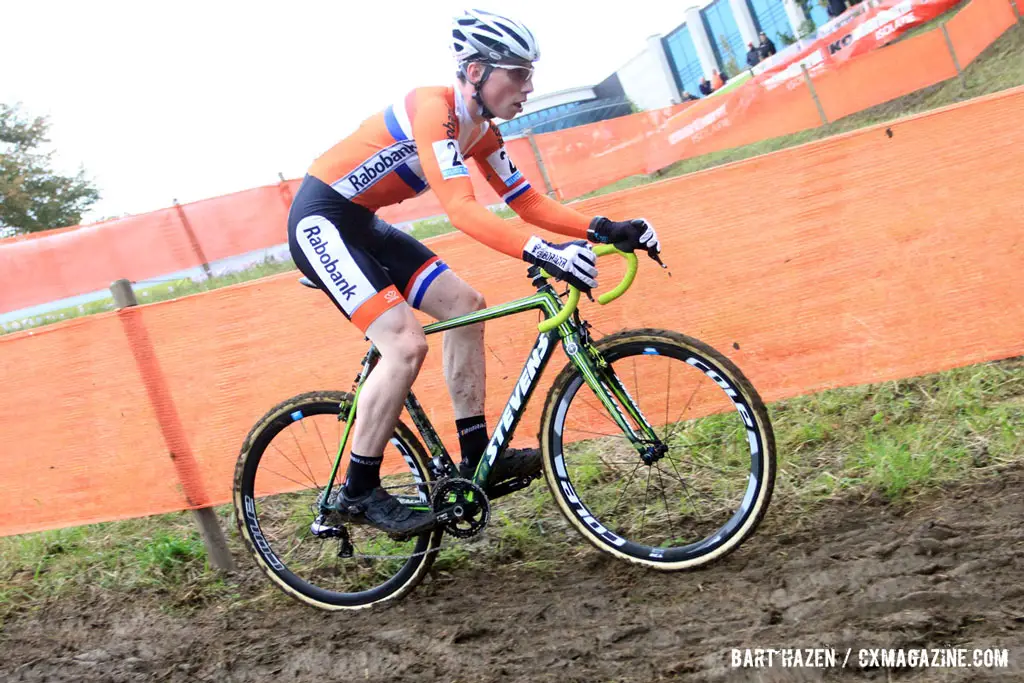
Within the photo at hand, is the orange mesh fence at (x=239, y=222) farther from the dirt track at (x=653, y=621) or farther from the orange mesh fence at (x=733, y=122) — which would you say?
the dirt track at (x=653, y=621)

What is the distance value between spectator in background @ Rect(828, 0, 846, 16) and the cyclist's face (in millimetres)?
26960

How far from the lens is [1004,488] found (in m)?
3.32

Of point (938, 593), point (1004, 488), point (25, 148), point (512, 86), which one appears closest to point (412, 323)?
point (512, 86)

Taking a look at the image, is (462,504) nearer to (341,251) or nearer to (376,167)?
(341,251)

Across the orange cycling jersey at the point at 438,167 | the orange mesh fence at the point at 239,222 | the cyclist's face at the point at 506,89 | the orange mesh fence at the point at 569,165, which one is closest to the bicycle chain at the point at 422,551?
the orange cycling jersey at the point at 438,167

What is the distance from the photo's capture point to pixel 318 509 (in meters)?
3.83

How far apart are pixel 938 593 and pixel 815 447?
60.7 inches

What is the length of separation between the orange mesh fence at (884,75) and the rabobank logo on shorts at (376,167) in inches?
558

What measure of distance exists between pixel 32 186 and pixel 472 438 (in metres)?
29.9

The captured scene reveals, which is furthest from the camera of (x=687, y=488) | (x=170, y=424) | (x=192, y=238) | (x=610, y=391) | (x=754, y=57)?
(x=754, y=57)

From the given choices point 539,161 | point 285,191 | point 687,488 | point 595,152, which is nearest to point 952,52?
point 595,152

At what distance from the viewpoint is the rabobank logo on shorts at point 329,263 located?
339cm

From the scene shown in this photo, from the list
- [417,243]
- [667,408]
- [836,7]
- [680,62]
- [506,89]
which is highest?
[680,62]

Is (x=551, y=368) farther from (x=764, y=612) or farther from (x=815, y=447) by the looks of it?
(x=764, y=612)
